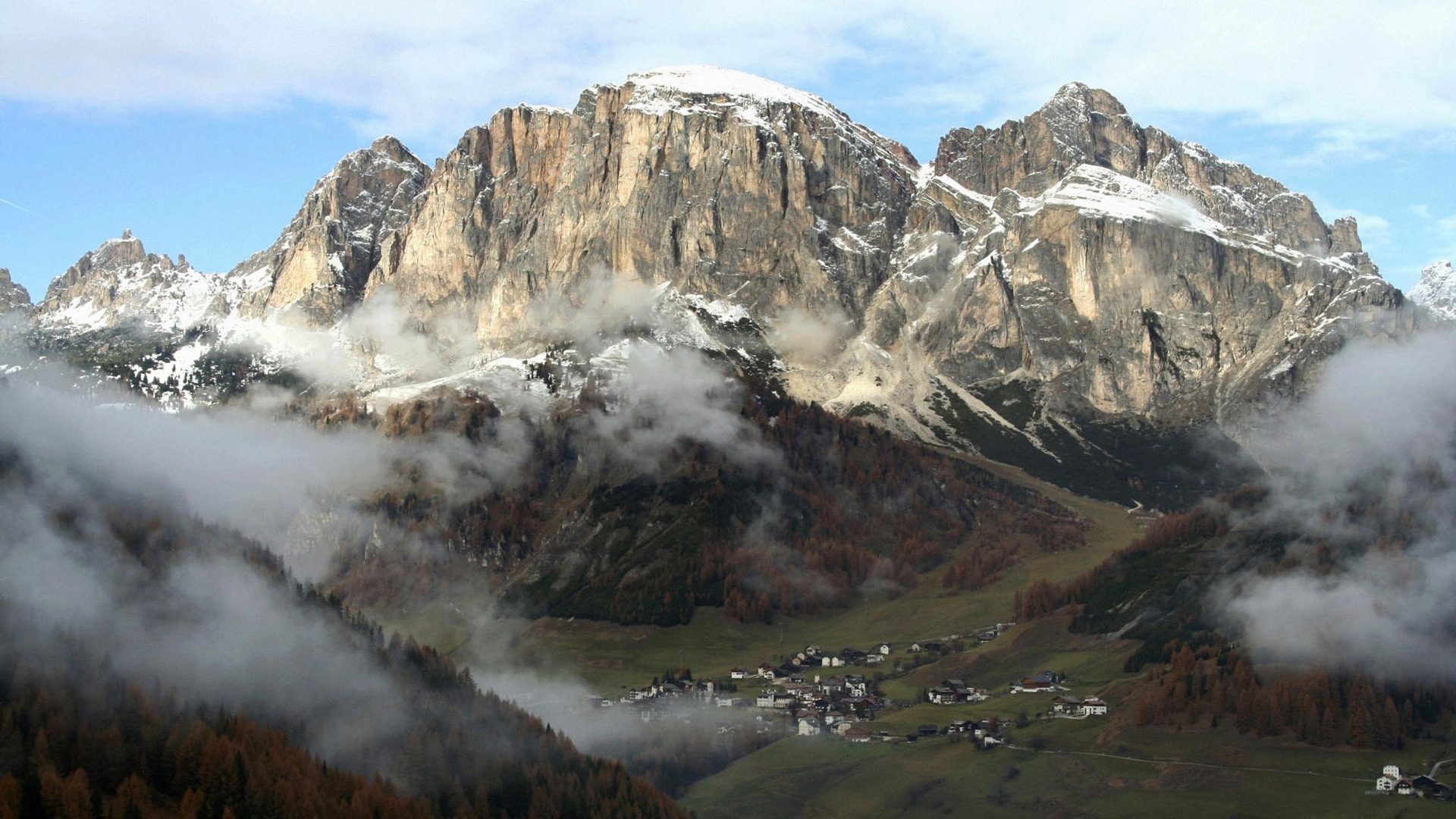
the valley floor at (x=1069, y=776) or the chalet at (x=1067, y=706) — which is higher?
the chalet at (x=1067, y=706)

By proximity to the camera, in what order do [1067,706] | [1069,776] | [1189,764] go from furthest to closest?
[1067,706] → [1069,776] → [1189,764]

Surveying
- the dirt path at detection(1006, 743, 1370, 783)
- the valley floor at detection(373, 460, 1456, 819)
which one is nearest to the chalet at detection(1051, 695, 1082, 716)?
the valley floor at detection(373, 460, 1456, 819)

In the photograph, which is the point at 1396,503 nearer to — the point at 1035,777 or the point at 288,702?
the point at 1035,777

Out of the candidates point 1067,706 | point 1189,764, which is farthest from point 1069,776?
point 1067,706

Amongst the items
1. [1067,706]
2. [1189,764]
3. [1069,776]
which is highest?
[1067,706]

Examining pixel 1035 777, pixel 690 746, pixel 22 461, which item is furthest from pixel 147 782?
pixel 1035 777

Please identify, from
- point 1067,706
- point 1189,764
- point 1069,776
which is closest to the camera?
point 1189,764

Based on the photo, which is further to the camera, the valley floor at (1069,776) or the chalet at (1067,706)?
the chalet at (1067,706)

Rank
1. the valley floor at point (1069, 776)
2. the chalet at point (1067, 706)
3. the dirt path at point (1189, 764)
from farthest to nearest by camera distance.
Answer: the chalet at point (1067, 706), the dirt path at point (1189, 764), the valley floor at point (1069, 776)

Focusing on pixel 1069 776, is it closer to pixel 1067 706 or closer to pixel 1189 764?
pixel 1189 764

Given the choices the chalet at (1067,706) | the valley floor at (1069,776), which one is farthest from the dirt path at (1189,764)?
the chalet at (1067,706)

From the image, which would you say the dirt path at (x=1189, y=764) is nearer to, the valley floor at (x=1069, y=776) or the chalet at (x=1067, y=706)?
the valley floor at (x=1069, y=776)

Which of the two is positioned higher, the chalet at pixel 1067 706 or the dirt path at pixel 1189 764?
the chalet at pixel 1067 706

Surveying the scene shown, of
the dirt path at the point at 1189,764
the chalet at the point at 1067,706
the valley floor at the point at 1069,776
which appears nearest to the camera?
the valley floor at the point at 1069,776
